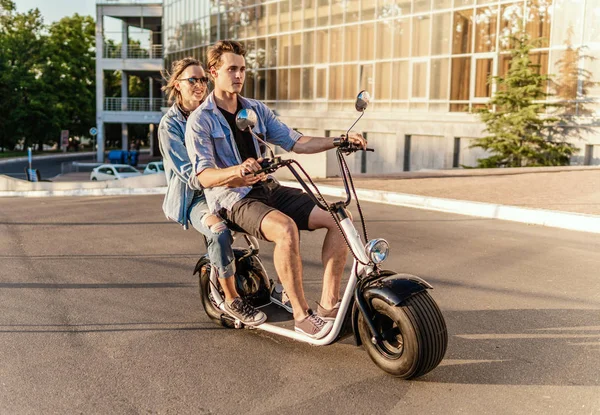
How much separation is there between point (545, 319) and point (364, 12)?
1169 inches

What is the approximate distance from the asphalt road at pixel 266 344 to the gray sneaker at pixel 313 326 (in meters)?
0.19

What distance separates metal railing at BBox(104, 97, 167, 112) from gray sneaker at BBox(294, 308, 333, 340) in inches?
2200

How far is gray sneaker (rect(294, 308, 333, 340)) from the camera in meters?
4.38

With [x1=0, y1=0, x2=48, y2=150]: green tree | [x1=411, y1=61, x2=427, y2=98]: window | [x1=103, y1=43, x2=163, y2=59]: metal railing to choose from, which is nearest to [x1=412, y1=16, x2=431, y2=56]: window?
[x1=411, y1=61, x2=427, y2=98]: window

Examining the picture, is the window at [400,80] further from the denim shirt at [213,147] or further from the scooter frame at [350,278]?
→ the scooter frame at [350,278]

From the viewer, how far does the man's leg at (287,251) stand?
442 cm

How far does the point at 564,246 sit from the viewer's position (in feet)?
29.0

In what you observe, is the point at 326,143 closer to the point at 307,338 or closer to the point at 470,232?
the point at 307,338

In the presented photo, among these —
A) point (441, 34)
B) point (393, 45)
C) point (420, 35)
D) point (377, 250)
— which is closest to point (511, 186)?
point (377, 250)

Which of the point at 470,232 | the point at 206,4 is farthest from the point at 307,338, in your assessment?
the point at 206,4

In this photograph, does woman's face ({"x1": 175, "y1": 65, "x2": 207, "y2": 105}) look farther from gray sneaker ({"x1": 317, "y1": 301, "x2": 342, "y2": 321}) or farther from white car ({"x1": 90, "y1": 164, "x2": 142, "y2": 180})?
white car ({"x1": 90, "y1": 164, "x2": 142, "y2": 180})

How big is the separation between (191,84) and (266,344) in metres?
2.05

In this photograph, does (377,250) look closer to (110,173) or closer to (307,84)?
(307,84)

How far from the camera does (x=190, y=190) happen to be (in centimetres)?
522
